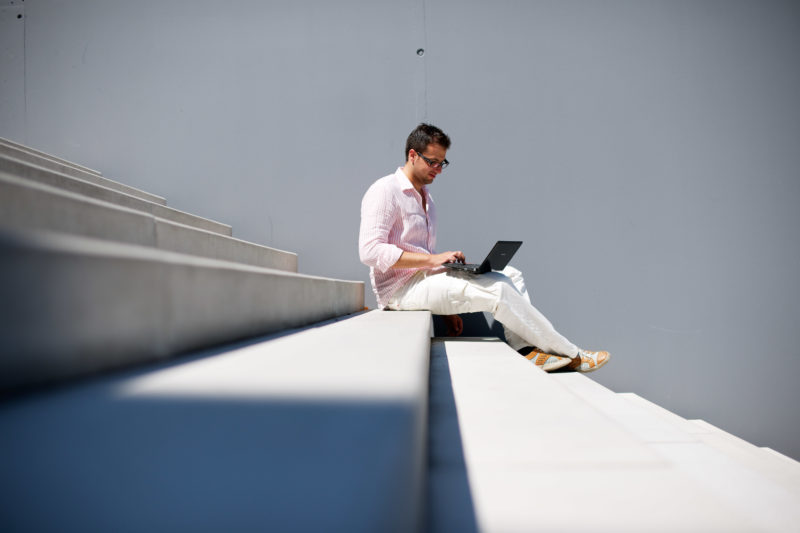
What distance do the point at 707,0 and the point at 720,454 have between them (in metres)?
2.68

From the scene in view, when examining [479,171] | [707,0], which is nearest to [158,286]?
[479,171]

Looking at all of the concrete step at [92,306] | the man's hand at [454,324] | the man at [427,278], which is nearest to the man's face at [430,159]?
the man at [427,278]

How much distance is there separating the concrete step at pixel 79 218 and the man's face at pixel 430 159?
40.7 inches

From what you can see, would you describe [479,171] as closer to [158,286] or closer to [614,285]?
[614,285]

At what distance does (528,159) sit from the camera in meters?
2.14

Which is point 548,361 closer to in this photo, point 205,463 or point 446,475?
point 446,475

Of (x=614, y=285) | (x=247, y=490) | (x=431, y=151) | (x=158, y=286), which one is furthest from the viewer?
(x=614, y=285)

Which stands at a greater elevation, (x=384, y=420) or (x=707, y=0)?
(x=707, y=0)

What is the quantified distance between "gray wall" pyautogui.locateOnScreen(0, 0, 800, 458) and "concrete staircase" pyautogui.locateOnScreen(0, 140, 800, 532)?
1561 mm

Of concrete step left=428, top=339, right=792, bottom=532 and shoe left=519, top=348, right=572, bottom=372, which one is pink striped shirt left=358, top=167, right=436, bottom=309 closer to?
shoe left=519, top=348, right=572, bottom=372

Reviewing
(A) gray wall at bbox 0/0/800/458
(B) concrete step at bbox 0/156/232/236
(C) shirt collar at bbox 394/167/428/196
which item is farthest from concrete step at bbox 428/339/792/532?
(A) gray wall at bbox 0/0/800/458

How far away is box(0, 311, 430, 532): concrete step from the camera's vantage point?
251 mm

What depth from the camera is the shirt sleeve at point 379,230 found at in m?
1.46

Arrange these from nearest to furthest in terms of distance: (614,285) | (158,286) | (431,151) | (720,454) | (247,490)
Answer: (247,490), (158,286), (720,454), (431,151), (614,285)
